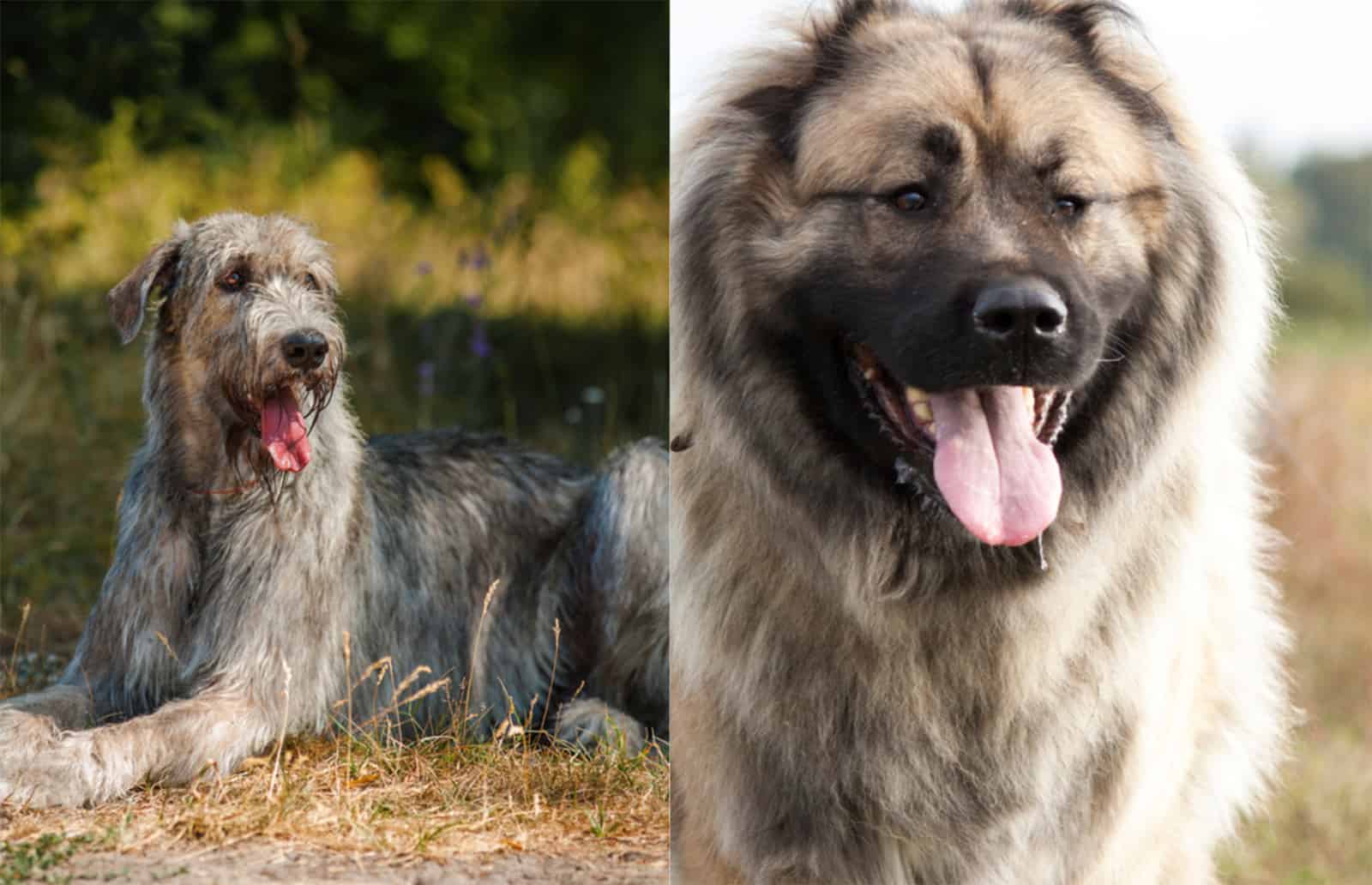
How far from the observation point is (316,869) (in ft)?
9.64

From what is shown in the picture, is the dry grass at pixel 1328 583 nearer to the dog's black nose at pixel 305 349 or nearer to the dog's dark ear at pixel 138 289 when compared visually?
the dog's black nose at pixel 305 349

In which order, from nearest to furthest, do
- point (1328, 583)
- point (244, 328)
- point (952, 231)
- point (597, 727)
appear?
1. point (952, 231)
2. point (244, 328)
3. point (597, 727)
4. point (1328, 583)

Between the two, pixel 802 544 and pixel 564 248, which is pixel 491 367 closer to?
pixel 564 248

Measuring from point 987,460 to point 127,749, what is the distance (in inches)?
76.1

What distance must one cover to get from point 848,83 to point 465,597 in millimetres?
1909

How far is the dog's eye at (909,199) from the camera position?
235 centimetres

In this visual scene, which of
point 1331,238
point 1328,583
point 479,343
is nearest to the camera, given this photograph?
point 1331,238

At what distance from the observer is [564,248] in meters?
8.03

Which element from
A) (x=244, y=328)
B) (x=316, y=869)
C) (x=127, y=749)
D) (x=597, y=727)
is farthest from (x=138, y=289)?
(x=597, y=727)

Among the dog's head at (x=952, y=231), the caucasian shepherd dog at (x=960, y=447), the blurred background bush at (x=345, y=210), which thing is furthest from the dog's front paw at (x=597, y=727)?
the blurred background bush at (x=345, y=210)

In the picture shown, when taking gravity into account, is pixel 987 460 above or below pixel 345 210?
below

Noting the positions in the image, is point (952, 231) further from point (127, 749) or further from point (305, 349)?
point (127, 749)

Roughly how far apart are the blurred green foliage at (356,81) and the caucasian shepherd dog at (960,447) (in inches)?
112

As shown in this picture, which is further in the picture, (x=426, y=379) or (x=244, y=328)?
(x=426, y=379)
